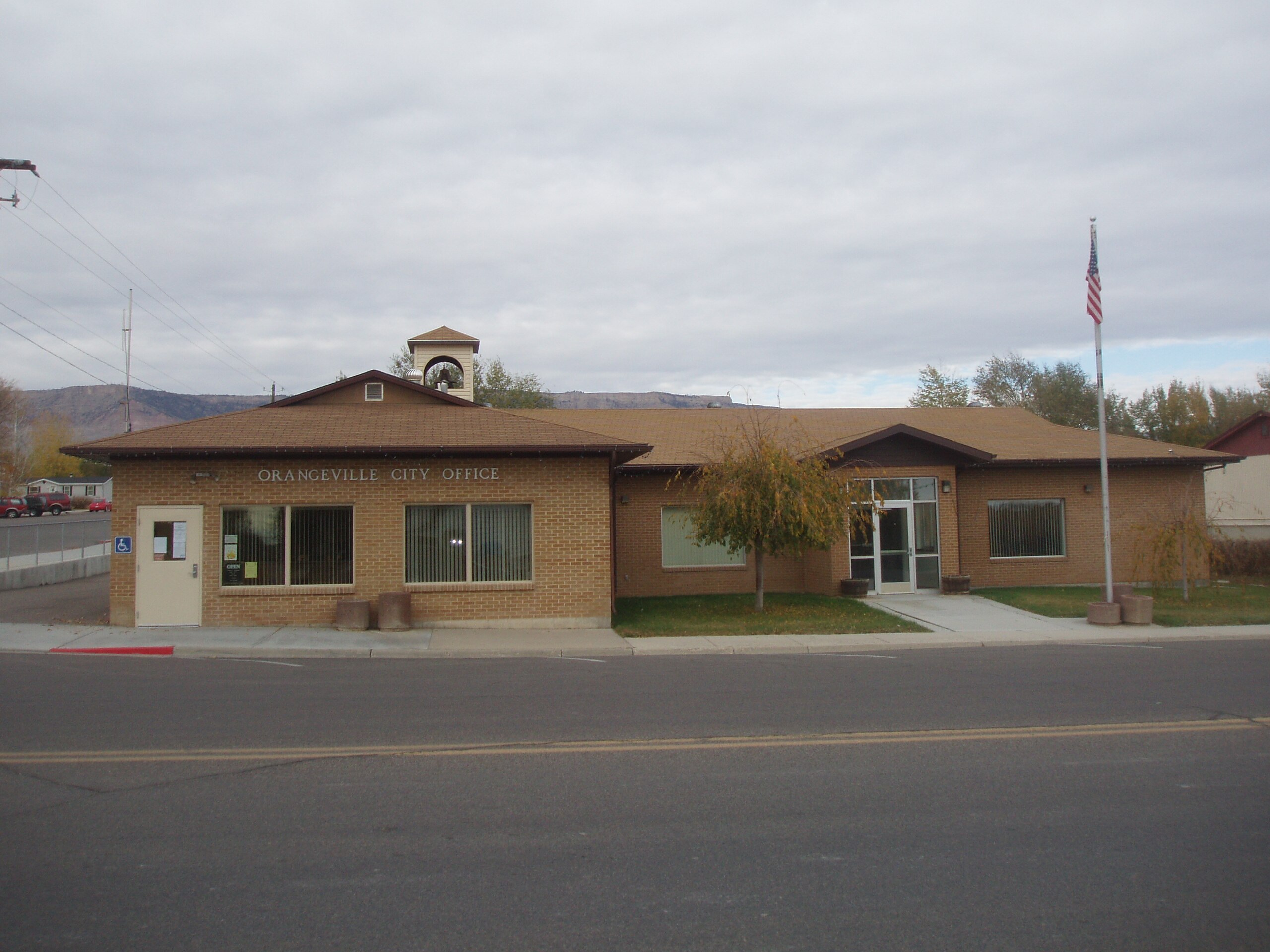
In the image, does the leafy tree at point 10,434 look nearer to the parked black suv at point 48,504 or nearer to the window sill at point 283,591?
the parked black suv at point 48,504

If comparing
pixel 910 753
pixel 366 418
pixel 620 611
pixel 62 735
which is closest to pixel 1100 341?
pixel 620 611

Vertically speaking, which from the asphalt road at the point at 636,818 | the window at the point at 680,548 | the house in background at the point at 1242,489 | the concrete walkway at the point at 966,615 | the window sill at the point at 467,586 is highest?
the house in background at the point at 1242,489

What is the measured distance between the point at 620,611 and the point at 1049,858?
1465 cm

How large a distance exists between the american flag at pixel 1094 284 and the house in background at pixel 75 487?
8852 cm

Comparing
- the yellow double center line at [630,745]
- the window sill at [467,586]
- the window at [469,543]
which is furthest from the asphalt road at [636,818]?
the window at [469,543]

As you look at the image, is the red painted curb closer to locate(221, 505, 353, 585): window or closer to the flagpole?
locate(221, 505, 353, 585): window

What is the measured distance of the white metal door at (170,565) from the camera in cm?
1658

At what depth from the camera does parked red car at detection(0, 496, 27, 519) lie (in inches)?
2448

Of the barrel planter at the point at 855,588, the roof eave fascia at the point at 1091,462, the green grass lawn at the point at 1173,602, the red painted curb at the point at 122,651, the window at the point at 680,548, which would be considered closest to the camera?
the red painted curb at the point at 122,651

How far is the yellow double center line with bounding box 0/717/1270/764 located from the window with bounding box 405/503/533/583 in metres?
9.39

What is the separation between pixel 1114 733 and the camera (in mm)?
8633

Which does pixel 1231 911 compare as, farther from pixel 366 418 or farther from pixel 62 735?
pixel 366 418

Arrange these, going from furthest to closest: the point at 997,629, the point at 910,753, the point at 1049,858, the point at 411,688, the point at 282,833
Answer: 1. the point at 997,629
2. the point at 411,688
3. the point at 910,753
4. the point at 282,833
5. the point at 1049,858

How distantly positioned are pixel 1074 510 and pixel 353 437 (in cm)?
1761
